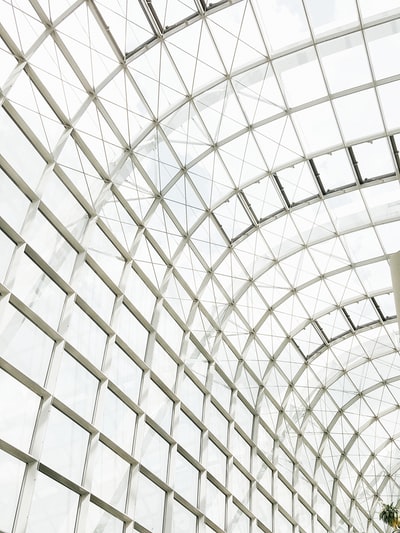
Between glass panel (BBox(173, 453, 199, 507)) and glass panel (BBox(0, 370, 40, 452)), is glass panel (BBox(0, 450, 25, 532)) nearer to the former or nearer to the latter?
glass panel (BBox(0, 370, 40, 452))

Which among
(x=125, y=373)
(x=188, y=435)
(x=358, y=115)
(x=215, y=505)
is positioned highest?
(x=358, y=115)

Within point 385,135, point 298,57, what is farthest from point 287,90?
point 385,135

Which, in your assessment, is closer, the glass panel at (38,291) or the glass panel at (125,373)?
the glass panel at (38,291)

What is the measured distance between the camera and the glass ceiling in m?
25.2

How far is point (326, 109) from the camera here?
107 ft

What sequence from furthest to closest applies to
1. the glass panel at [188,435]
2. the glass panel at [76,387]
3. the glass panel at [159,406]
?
1. the glass panel at [188,435]
2. the glass panel at [159,406]
3. the glass panel at [76,387]

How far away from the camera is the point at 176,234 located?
35.9m

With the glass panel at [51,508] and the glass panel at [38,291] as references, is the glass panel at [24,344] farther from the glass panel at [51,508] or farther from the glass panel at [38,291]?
the glass panel at [51,508]

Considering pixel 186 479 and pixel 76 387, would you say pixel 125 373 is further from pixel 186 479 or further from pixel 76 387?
pixel 186 479

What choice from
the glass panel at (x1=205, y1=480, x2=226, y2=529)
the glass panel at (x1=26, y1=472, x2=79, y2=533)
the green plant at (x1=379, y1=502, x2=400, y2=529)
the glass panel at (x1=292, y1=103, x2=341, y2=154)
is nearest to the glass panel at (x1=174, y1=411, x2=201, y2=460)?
the glass panel at (x1=205, y1=480, x2=226, y2=529)

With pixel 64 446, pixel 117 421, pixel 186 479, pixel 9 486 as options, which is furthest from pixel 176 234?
pixel 9 486

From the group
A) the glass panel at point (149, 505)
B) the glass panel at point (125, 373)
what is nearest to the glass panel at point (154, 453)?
the glass panel at point (149, 505)

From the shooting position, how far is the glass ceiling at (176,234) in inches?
991

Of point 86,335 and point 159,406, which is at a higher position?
point 86,335
